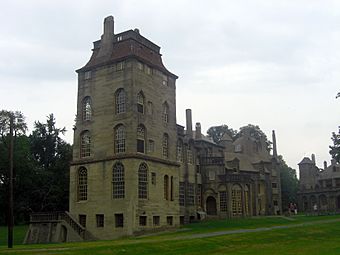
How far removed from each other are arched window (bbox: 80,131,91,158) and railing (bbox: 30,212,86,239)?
632cm

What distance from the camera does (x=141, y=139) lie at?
43875 millimetres

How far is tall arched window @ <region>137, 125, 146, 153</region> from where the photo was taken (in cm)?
4338

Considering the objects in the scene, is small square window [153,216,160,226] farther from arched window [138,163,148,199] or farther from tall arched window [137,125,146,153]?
tall arched window [137,125,146,153]

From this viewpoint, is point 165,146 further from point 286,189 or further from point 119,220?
point 286,189

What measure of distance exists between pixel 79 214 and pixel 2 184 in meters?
28.4

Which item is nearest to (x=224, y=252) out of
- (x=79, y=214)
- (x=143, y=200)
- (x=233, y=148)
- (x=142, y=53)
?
(x=143, y=200)

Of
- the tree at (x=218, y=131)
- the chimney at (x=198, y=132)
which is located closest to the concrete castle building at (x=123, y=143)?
the chimney at (x=198, y=132)

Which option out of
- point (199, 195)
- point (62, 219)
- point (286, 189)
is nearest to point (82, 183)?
point (62, 219)

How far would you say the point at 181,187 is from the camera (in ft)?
189

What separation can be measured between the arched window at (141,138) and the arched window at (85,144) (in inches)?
230

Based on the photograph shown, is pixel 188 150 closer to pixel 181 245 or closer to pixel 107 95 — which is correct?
pixel 107 95

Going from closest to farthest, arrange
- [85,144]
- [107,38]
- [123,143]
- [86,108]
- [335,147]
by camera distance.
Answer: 1. [123,143]
2. [85,144]
3. [86,108]
4. [107,38]
5. [335,147]

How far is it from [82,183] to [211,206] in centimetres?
2540

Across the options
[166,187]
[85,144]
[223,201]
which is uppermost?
[85,144]
